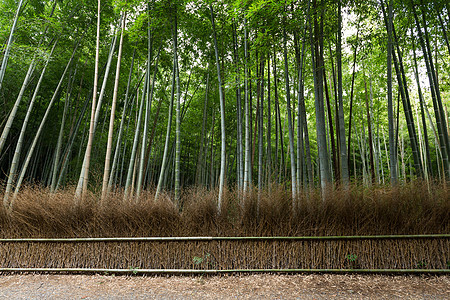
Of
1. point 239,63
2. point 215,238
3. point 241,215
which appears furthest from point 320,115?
point 215,238

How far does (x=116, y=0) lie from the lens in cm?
368

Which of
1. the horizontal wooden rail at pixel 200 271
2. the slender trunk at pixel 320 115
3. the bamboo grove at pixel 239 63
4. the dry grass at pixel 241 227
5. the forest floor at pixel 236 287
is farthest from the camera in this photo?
the bamboo grove at pixel 239 63

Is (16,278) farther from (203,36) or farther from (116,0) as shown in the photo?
(203,36)

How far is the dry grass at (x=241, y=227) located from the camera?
2.50 metres

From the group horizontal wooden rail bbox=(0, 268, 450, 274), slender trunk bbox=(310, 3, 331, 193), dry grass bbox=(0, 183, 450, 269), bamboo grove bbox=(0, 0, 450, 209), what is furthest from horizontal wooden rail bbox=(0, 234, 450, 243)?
slender trunk bbox=(310, 3, 331, 193)

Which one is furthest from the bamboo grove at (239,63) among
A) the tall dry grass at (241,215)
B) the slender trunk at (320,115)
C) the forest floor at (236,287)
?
the forest floor at (236,287)

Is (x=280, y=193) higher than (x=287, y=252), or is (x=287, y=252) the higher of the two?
(x=280, y=193)

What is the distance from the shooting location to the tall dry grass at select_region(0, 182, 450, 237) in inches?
102

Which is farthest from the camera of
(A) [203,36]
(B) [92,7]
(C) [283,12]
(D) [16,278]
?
(A) [203,36]

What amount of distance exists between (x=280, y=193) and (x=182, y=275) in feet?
4.72

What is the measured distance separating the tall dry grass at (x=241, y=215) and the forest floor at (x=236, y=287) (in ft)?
1.50

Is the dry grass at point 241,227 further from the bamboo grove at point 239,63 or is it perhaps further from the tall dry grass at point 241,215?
the bamboo grove at point 239,63

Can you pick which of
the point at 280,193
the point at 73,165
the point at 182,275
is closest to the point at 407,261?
the point at 280,193

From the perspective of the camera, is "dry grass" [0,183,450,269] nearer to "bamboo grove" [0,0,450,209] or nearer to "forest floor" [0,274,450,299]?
"forest floor" [0,274,450,299]
